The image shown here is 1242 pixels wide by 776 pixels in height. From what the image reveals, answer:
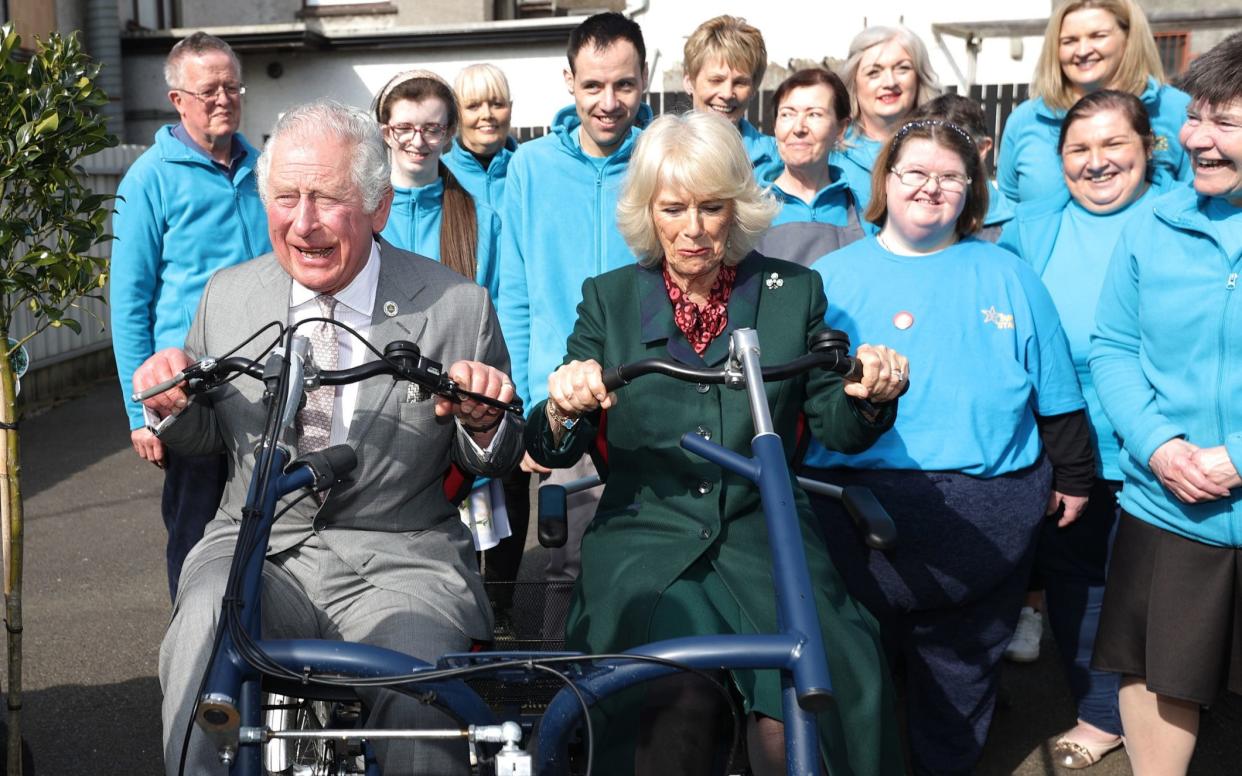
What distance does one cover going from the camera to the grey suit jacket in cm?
298

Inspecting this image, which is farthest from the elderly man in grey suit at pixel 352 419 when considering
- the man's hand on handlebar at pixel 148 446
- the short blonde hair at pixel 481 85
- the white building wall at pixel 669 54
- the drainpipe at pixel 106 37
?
the drainpipe at pixel 106 37

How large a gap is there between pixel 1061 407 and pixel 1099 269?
67 centimetres

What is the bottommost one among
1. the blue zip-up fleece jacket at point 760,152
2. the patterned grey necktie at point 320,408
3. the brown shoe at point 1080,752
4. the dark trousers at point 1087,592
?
the brown shoe at point 1080,752

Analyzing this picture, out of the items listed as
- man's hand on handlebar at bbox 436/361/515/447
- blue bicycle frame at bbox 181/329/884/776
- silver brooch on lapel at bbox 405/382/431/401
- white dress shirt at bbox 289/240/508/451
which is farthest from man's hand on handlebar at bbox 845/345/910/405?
white dress shirt at bbox 289/240/508/451

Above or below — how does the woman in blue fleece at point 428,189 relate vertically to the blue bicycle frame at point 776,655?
above

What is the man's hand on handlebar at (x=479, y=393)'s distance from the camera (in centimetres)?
270

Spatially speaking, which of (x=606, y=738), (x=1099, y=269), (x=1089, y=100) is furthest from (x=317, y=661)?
(x=1089, y=100)

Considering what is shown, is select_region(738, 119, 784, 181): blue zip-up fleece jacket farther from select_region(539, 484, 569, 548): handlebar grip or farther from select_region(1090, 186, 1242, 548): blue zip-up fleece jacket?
select_region(539, 484, 569, 548): handlebar grip

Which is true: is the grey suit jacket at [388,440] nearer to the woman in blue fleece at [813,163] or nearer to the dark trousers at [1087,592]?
the woman in blue fleece at [813,163]

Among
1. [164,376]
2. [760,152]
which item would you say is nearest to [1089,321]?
[760,152]

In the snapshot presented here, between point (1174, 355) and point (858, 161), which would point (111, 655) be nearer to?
point (858, 161)

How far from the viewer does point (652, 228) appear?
127 inches

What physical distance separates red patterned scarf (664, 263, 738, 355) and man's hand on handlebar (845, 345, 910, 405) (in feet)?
1.58

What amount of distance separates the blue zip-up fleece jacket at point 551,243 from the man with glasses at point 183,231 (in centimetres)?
99
